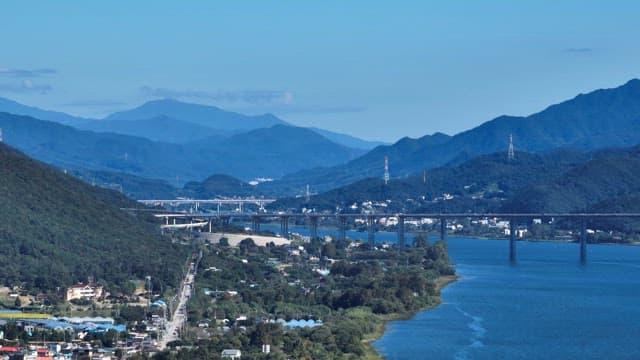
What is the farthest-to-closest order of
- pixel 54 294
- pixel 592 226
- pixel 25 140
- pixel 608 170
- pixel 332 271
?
pixel 25 140 < pixel 608 170 < pixel 592 226 < pixel 332 271 < pixel 54 294

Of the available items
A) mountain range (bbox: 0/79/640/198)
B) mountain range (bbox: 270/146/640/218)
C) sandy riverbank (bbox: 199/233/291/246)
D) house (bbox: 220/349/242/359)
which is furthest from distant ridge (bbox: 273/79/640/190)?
house (bbox: 220/349/242/359)

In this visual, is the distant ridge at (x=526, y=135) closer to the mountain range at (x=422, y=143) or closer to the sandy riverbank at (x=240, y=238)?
the mountain range at (x=422, y=143)

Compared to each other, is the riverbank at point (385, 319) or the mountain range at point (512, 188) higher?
the mountain range at point (512, 188)

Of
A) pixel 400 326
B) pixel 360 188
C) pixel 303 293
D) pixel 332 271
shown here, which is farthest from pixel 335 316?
pixel 360 188

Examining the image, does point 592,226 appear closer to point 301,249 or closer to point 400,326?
point 301,249

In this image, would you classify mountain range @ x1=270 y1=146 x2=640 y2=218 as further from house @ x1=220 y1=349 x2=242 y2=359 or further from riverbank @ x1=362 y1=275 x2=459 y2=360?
house @ x1=220 y1=349 x2=242 y2=359

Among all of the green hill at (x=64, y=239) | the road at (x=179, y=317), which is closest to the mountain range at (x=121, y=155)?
the green hill at (x=64, y=239)
